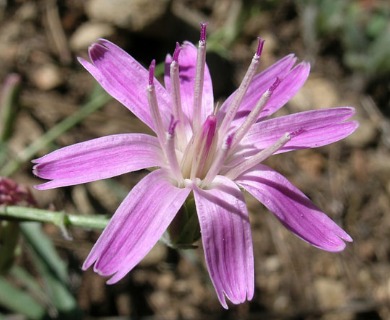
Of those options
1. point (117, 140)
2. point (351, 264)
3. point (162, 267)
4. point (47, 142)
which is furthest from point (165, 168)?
point (351, 264)

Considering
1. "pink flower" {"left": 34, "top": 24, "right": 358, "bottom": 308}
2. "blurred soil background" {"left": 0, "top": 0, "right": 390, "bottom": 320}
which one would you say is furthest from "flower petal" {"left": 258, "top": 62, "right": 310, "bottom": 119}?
"blurred soil background" {"left": 0, "top": 0, "right": 390, "bottom": 320}

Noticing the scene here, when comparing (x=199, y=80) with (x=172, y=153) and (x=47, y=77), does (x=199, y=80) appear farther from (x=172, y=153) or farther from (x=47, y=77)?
(x=47, y=77)

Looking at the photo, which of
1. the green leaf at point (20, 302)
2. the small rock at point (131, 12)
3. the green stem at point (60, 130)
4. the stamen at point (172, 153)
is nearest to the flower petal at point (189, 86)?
the stamen at point (172, 153)

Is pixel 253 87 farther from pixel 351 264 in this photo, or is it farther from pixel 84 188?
pixel 351 264

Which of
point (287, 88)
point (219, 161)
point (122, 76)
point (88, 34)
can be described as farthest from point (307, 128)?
point (88, 34)

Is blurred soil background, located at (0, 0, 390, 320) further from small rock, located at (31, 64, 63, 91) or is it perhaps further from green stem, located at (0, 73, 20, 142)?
green stem, located at (0, 73, 20, 142)
